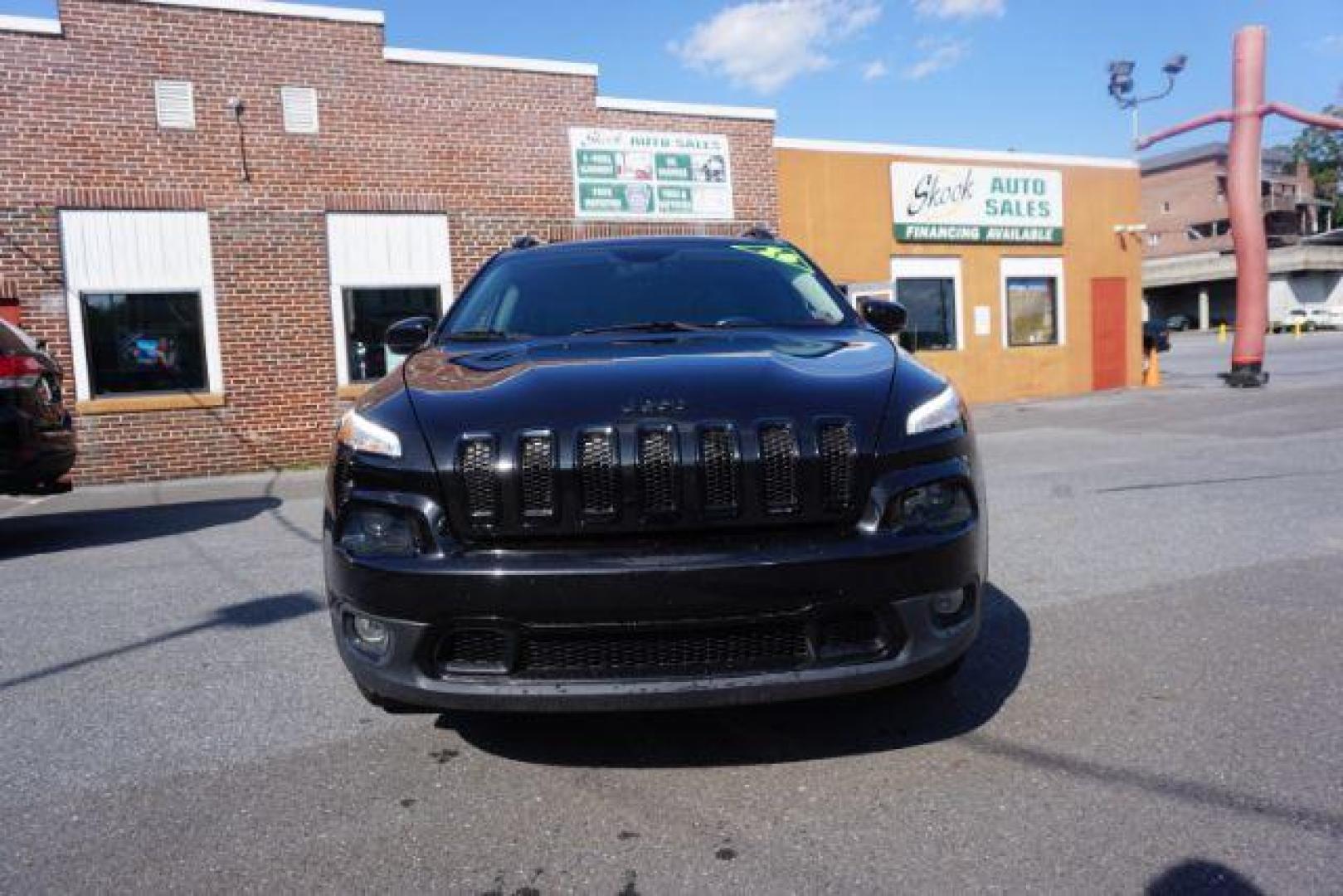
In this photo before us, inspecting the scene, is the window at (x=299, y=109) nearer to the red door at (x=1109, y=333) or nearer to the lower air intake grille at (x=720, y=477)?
the lower air intake grille at (x=720, y=477)

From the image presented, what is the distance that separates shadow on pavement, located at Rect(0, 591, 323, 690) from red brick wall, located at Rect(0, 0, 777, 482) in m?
7.74

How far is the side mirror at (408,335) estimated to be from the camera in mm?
4082

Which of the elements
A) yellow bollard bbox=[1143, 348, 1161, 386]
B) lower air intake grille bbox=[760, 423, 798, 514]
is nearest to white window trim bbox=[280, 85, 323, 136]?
lower air intake grille bbox=[760, 423, 798, 514]

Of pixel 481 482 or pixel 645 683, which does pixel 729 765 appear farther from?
pixel 481 482

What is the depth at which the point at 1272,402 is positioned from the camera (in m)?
14.5

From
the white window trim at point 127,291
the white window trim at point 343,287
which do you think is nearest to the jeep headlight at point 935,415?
the white window trim at point 343,287

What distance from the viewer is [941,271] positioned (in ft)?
58.0

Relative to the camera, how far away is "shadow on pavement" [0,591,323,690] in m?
4.05

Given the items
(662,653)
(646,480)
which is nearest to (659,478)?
(646,480)

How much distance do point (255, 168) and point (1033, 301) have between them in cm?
1385

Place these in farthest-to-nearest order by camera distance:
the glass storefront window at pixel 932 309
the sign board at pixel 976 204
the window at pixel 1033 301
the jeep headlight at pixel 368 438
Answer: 1. the window at pixel 1033 301
2. the glass storefront window at pixel 932 309
3. the sign board at pixel 976 204
4. the jeep headlight at pixel 368 438

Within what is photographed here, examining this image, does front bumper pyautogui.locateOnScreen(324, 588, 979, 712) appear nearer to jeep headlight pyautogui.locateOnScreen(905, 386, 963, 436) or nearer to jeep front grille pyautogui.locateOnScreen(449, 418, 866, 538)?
jeep front grille pyautogui.locateOnScreen(449, 418, 866, 538)

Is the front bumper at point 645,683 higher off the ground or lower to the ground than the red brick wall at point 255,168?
lower

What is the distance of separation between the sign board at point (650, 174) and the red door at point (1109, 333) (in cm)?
893
